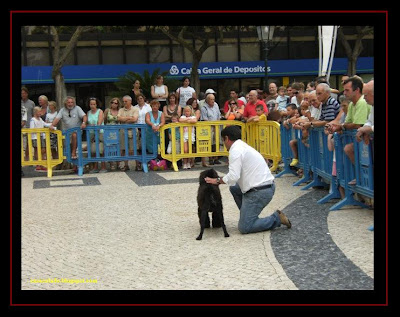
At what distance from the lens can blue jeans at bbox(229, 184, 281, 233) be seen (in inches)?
335

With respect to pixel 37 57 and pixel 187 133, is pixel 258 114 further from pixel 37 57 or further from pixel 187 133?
pixel 37 57

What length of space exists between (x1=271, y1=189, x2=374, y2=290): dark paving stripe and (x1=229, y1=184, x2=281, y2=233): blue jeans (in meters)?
0.14

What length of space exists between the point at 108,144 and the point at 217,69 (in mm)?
18726

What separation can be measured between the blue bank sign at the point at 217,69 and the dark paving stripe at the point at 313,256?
24.7 m

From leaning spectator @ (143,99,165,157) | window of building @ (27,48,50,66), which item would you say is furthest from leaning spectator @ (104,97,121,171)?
window of building @ (27,48,50,66)

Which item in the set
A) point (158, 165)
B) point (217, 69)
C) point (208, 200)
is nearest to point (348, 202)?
point (208, 200)

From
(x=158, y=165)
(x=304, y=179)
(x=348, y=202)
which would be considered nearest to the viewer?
(x=348, y=202)

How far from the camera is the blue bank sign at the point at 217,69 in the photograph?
33219 mm

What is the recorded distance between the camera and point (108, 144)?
54.5ft

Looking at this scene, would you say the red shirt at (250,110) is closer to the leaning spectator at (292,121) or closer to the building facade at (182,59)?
the leaning spectator at (292,121)
